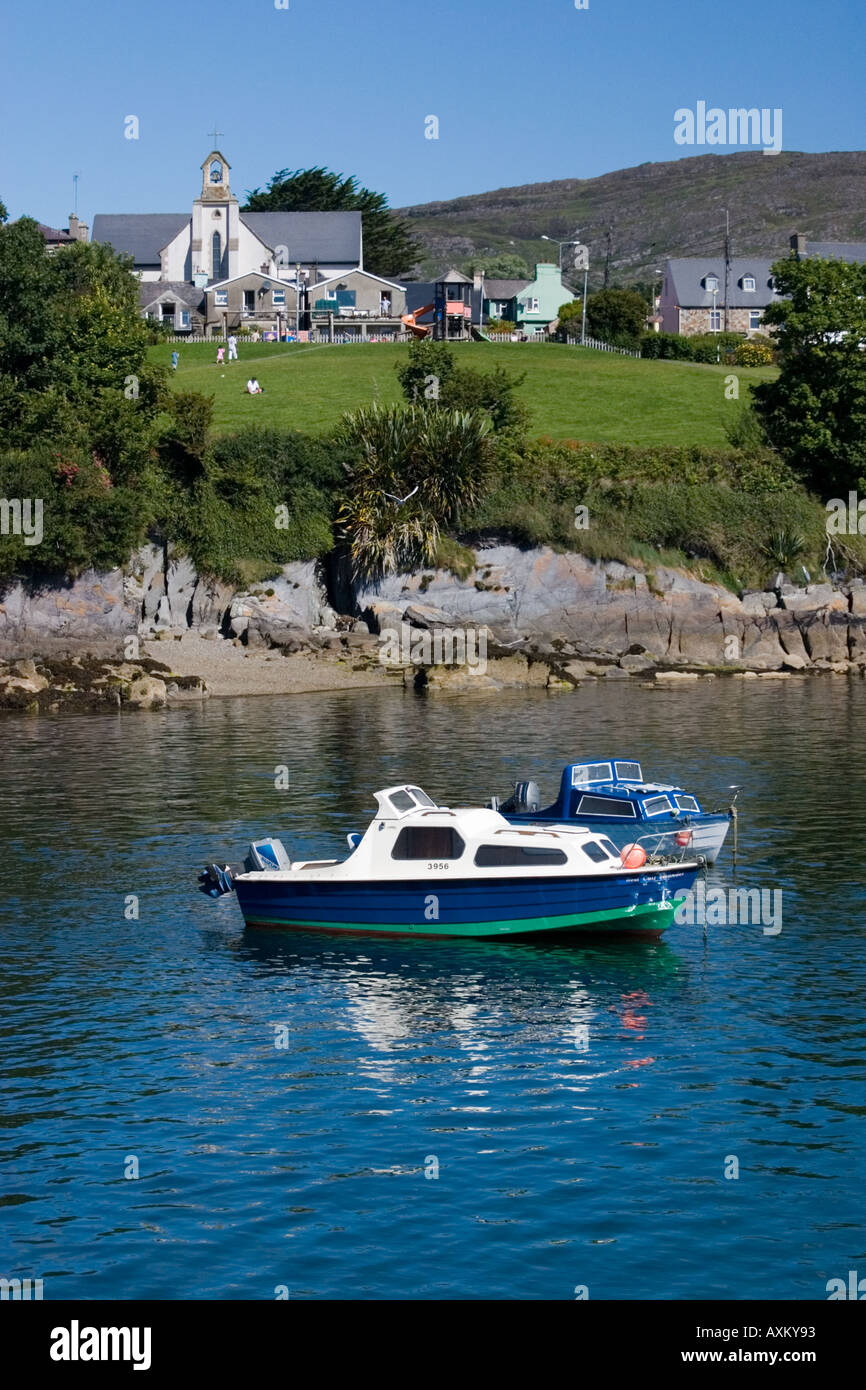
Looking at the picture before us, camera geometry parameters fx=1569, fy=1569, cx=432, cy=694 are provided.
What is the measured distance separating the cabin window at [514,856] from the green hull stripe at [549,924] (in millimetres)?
1184

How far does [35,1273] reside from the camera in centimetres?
1914

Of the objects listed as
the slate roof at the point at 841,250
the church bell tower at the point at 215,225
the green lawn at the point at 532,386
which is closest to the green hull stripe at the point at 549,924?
the green lawn at the point at 532,386

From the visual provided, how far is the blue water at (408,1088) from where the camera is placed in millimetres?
19562

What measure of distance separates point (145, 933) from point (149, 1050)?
7.63 meters

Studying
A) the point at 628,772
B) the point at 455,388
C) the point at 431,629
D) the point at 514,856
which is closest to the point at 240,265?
the point at 455,388

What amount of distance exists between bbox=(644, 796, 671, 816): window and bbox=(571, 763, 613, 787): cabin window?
1.59 m

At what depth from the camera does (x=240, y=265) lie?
493 ft

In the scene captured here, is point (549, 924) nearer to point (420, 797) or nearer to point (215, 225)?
point (420, 797)

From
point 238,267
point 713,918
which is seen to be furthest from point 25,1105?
point 238,267

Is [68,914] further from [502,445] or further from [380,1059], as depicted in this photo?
[502,445]

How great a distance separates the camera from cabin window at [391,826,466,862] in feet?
109

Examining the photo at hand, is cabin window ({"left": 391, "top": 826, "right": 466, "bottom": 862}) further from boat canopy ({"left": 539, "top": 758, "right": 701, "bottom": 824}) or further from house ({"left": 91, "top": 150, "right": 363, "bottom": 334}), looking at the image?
house ({"left": 91, "top": 150, "right": 363, "bottom": 334})

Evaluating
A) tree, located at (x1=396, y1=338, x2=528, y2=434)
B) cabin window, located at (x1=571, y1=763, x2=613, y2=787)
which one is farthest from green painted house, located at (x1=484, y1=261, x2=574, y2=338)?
cabin window, located at (x1=571, y1=763, x2=613, y2=787)
